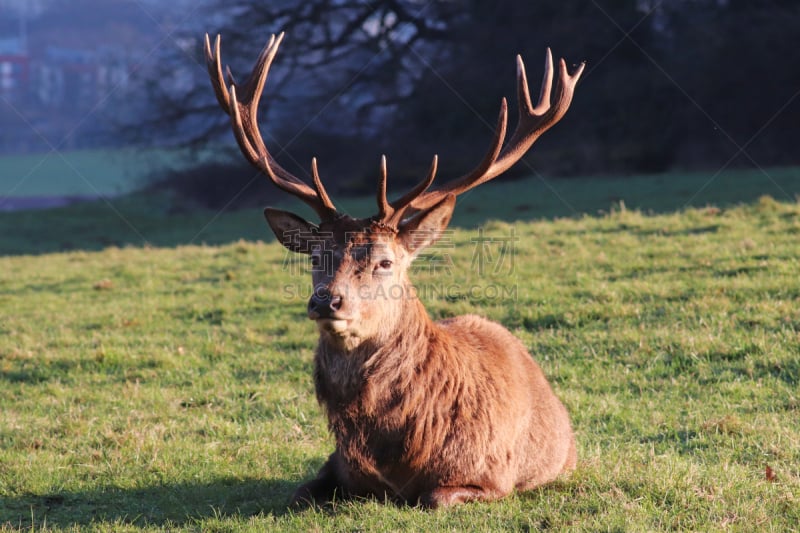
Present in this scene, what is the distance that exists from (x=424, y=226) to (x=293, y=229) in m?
0.83

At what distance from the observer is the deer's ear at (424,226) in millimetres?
5484

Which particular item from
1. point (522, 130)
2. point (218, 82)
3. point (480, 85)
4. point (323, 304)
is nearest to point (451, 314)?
point (522, 130)

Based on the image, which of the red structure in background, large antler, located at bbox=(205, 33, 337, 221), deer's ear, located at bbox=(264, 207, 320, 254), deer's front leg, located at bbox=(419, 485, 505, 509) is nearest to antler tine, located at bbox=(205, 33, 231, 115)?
large antler, located at bbox=(205, 33, 337, 221)

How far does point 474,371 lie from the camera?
545 cm

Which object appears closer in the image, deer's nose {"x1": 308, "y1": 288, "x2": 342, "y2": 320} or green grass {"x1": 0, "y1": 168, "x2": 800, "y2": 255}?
deer's nose {"x1": 308, "y1": 288, "x2": 342, "y2": 320}

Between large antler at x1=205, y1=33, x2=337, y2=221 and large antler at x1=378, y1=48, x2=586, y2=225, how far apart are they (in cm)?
41

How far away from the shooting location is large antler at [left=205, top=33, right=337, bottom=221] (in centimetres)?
542

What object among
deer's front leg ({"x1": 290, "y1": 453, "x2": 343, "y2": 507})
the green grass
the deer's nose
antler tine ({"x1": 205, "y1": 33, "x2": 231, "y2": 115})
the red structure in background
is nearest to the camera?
the deer's nose

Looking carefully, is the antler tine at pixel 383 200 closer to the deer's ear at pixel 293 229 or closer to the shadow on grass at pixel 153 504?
the deer's ear at pixel 293 229

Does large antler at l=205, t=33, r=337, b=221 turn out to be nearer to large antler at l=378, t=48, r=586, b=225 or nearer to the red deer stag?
the red deer stag

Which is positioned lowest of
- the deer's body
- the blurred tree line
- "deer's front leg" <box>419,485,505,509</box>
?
"deer's front leg" <box>419,485,505,509</box>

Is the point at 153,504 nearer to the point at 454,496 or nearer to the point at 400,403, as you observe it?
the point at 400,403

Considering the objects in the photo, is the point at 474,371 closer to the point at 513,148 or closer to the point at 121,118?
the point at 513,148

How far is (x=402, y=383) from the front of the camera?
5.19 metres
